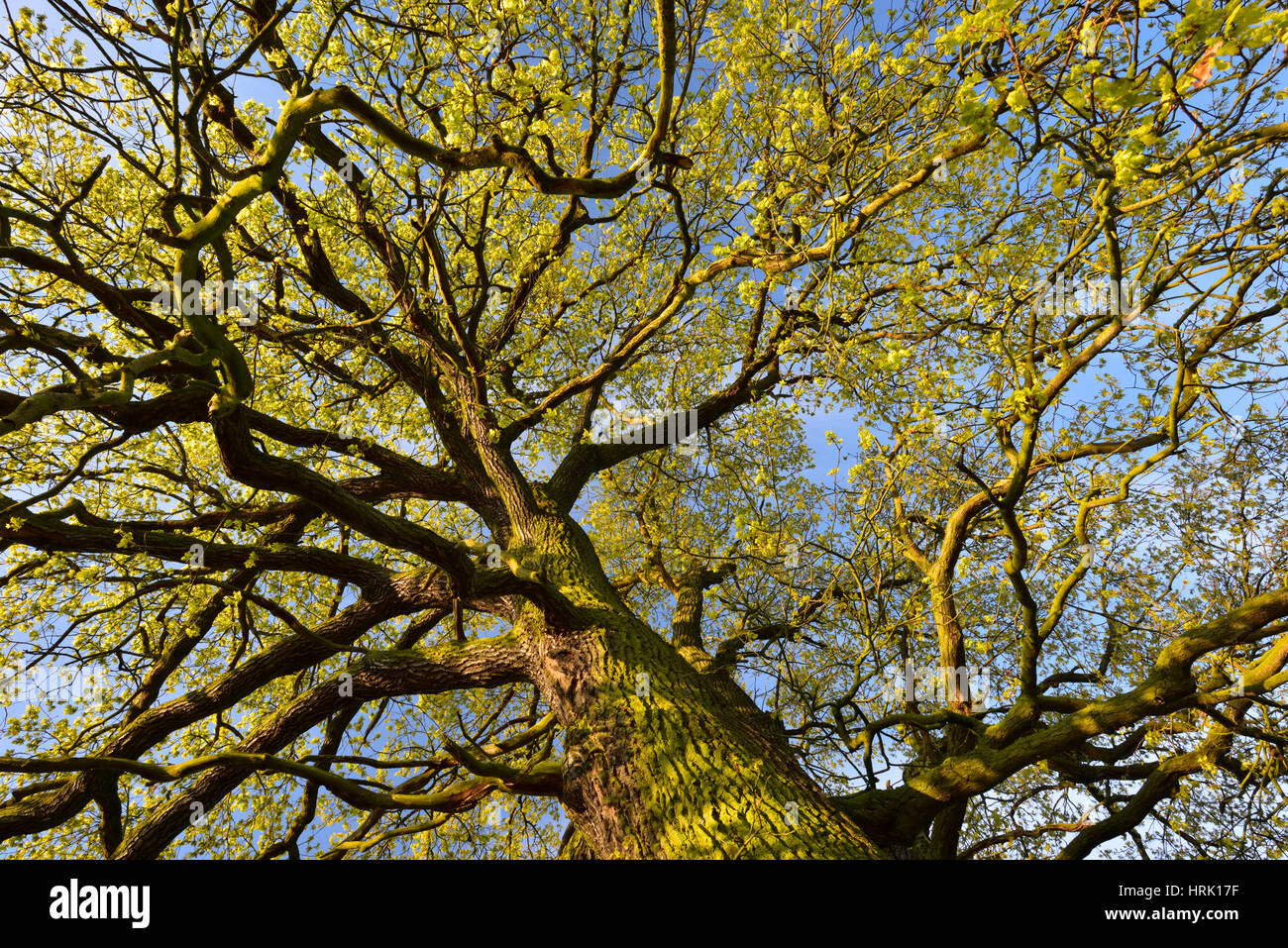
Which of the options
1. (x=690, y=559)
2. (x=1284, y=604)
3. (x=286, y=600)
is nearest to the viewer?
(x=1284, y=604)

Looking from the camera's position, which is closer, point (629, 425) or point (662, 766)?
point (662, 766)

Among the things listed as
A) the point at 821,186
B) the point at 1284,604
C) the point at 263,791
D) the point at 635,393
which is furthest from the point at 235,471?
the point at 1284,604

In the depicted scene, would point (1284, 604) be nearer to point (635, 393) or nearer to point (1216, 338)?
point (1216, 338)

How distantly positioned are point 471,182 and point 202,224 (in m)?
4.37

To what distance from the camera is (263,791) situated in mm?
7844

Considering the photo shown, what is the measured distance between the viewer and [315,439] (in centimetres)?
683

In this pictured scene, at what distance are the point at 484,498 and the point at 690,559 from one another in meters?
3.07

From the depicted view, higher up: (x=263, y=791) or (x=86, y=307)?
(x=86, y=307)

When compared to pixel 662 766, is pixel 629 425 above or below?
above

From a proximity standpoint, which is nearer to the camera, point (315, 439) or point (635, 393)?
point (315, 439)

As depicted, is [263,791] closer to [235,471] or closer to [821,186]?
[235,471]

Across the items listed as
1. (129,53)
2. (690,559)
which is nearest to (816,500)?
(690,559)

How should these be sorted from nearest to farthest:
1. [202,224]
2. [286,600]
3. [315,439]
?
[202,224] → [315,439] → [286,600]

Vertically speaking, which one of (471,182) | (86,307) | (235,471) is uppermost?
(471,182)
